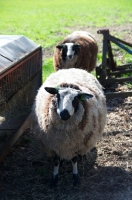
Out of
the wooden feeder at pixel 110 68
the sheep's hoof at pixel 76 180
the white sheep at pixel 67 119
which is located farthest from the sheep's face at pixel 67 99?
the wooden feeder at pixel 110 68

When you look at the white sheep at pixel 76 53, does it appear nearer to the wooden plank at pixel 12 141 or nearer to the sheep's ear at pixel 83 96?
the wooden plank at pixel 12 141

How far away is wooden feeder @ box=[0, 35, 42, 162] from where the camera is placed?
4.80 meters

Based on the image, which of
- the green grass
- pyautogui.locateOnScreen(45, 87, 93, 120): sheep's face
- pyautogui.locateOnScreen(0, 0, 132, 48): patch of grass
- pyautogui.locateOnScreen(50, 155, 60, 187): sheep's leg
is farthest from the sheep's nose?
pyautogui.locateOnScreen(0, 0, 132, 48): patch of grass

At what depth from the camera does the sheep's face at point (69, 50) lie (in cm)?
746

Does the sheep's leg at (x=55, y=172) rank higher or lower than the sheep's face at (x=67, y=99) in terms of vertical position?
lower

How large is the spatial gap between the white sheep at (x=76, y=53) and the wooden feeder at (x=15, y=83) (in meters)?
1.24

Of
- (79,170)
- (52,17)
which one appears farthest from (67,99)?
(52,17)

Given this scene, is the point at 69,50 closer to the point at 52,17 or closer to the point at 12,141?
the point at 12,141

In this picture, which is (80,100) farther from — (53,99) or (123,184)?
(123,184)

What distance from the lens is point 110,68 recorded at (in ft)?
27.4

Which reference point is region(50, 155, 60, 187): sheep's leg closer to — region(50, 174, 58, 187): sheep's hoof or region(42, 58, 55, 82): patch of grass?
region(50, 174, 58, 187): sheep's hoof

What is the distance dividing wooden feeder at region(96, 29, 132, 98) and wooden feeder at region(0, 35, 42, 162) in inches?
55.7

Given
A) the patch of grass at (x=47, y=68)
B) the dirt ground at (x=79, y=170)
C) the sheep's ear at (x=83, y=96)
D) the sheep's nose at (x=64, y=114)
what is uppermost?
the sheep's ear at (x=83, y=96)

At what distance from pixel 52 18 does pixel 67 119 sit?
16875mm
